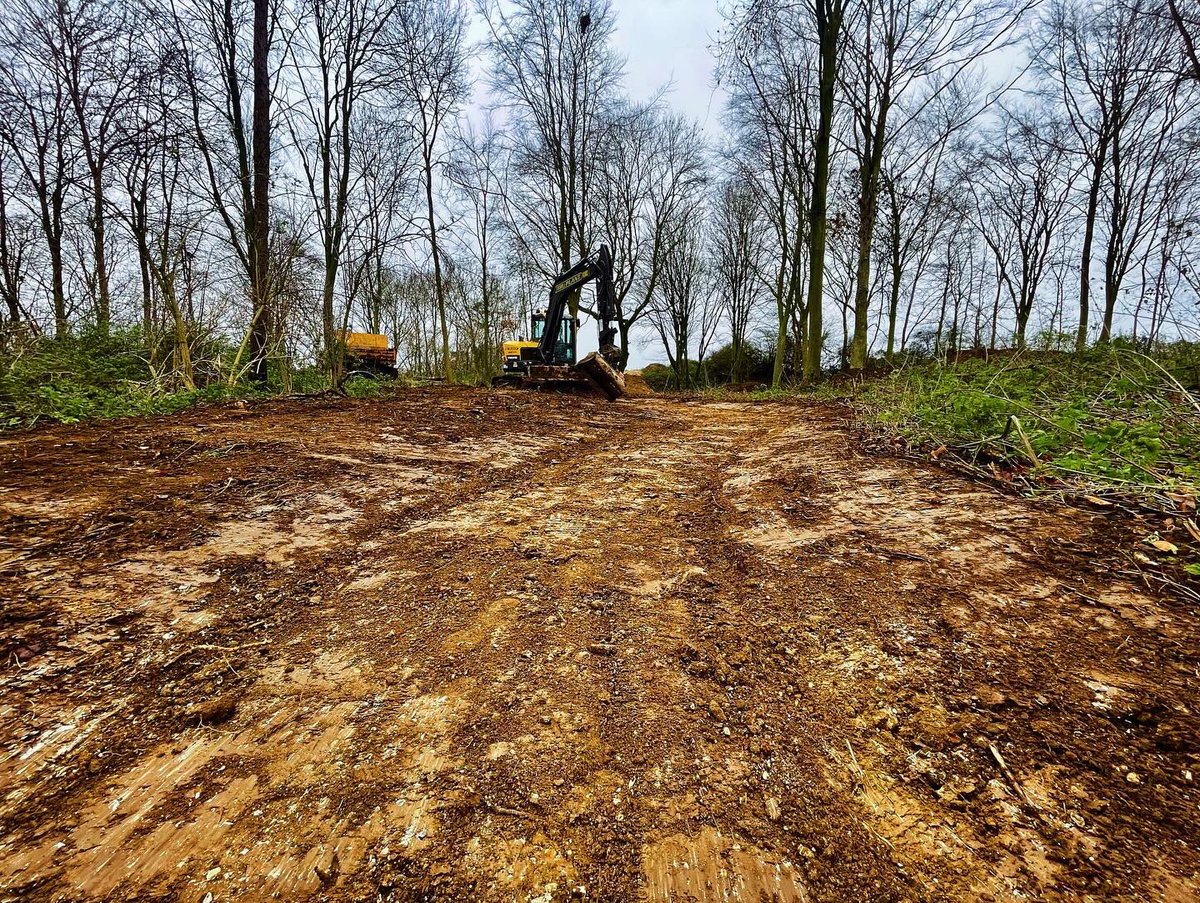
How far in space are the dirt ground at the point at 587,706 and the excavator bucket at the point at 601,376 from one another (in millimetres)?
7146

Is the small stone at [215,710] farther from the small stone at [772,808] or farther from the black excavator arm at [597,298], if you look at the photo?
the black excavator arm at [597,298]

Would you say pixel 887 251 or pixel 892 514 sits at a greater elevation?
pixel 887 251

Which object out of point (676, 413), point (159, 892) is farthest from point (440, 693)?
point (676, 413)

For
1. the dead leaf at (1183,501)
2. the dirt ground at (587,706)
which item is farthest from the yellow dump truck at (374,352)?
the dead leaf at (1183,501)

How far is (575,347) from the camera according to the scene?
12.5 m

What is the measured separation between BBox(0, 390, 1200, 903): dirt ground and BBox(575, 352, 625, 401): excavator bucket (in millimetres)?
7146

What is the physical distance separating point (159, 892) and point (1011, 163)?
2295 cm

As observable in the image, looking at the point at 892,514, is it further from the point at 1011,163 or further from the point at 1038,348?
the point at 1011,163

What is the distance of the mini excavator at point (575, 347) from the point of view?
30.3 feet

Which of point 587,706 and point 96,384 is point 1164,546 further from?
point 96,384

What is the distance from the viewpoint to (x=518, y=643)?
4.79 feet

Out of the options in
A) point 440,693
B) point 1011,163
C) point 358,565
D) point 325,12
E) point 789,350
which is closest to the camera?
point 440,693

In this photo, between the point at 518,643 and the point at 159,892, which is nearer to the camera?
the point at 159,892

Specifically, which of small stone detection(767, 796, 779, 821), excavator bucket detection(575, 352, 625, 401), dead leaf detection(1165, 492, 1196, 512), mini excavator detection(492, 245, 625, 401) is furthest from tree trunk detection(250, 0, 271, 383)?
dead leaf detection(1165, 492, 1196, 512)
